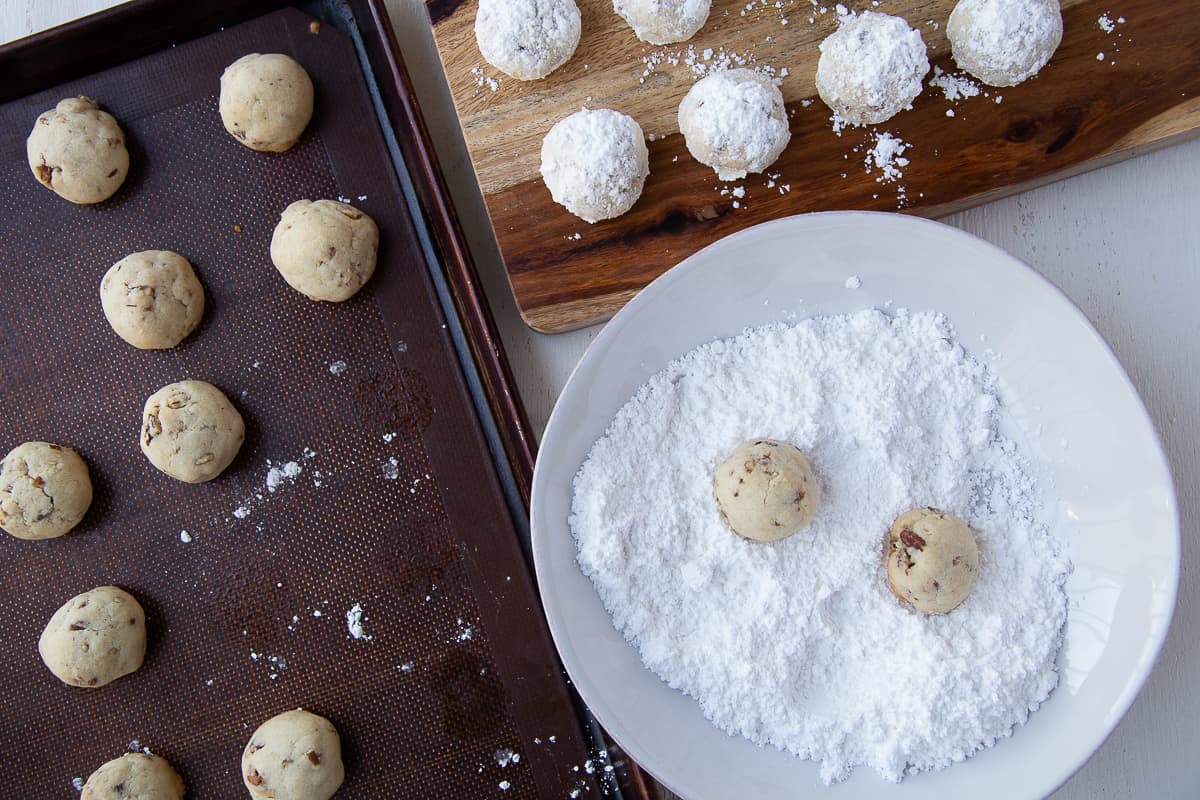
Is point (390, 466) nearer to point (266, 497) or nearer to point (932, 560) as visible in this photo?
point (266, 497)

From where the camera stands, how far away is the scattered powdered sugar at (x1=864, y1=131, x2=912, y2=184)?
968mm

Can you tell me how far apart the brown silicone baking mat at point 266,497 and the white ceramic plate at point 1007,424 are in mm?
149

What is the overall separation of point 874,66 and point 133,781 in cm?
119

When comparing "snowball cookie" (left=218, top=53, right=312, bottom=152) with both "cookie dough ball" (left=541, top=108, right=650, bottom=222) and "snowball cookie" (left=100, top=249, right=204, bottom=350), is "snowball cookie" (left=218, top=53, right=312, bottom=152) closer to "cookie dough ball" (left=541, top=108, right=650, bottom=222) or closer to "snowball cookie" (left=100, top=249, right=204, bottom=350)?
"snowball cookie" (left=100, top=249, right=204, bottom=350)

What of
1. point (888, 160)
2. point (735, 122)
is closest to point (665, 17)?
point (735, 122)

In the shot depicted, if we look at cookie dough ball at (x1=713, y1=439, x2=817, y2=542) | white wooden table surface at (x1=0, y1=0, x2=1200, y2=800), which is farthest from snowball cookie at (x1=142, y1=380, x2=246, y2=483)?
cookie dough ball at (x1=713, y1=439, x2=817, y2=542)

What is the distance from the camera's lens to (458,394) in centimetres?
101

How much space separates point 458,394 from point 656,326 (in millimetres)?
266

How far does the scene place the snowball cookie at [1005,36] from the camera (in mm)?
889

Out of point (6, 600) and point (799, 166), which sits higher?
point (799, 166)

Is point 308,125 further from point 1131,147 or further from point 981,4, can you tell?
point 1131,147

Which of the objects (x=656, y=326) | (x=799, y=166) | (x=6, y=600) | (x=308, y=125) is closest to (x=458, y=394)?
(x=656, y=326)

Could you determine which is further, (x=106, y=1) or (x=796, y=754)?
(x=106, y=1)

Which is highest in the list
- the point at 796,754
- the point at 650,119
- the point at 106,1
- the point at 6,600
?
the point at 106,1
